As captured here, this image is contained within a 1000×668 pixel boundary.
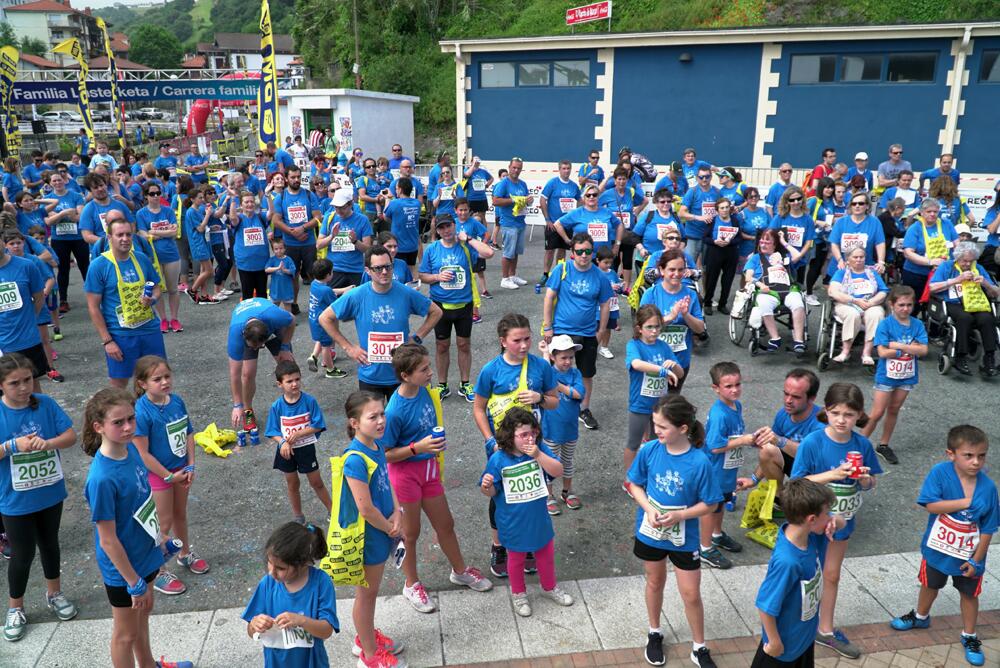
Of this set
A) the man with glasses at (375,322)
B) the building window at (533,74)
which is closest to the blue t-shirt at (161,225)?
the man with glasses at (375,322)

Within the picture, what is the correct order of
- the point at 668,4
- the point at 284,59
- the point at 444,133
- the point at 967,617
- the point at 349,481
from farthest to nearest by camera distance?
the point at 284,59
the point at 444,133
the point at 668,4
the point at 967,617
the point at 349,481

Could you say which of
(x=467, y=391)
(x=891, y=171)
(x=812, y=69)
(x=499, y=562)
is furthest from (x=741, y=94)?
(x=499, y=562)

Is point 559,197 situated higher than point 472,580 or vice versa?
point 559,197

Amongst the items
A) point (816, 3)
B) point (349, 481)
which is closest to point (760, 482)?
point (349, 481)

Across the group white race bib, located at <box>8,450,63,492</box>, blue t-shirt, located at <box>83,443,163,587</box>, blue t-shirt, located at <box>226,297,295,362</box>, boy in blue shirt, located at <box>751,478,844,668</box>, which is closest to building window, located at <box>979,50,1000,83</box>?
blue t-shirt, located at <box>226,297,295,362</box>

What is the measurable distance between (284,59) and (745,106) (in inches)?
3908

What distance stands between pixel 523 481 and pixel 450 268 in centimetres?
396

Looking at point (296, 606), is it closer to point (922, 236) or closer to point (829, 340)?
point (829, 340)

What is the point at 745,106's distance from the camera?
1850 centimetres

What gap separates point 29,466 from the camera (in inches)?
174

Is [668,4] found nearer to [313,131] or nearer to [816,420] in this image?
[313,131]

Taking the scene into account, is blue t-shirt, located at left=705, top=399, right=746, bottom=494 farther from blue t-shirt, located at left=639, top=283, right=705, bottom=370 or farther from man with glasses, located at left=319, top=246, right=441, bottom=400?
man with glasses, located at left=319, top=246, right=441, bottom=400

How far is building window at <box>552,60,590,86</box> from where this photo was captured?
19.6m

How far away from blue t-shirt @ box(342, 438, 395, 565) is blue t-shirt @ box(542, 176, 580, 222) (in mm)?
8224
